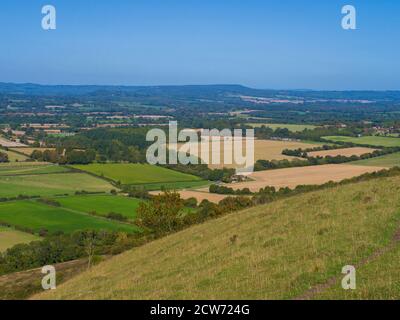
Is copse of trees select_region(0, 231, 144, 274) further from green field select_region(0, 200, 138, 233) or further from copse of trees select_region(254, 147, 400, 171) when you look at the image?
copse of trees select_region(254, 147, 400, 171)

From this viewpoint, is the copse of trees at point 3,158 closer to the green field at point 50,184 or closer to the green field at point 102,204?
the green field at point 50,184

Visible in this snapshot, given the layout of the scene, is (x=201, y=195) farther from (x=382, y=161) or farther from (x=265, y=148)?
(x=265, y=148)

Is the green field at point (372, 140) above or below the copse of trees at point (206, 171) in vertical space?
above

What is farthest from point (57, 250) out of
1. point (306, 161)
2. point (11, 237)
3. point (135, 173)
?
point (306, 161)

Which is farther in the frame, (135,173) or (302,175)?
(135,173)

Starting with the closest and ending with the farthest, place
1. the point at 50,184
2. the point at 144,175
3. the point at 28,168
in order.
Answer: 1. the point at 50,184
2. the point at 144,175
3. the point at 28,168

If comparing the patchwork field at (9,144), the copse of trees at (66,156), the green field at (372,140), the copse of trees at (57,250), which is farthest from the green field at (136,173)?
the green field at (372,140)
